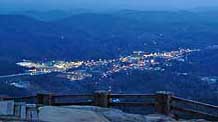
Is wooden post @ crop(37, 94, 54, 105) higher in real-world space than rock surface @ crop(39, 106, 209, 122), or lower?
higher

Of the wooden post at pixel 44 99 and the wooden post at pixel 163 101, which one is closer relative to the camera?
the wooden post at pixel 163 101

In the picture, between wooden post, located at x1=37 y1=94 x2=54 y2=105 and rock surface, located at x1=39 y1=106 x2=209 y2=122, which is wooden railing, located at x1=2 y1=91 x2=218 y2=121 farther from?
rock surface, located at x1=39 y1=106 x2=209 y2=122

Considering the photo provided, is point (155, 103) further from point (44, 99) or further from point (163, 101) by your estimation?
point (44, 99)

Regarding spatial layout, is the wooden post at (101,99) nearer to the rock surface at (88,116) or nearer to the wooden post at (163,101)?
the rock surface at (88,116)

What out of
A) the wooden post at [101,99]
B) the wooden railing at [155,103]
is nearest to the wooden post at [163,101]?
the wooden railing at [155,103]

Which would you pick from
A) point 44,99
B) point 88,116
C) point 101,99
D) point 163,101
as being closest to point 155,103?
point 163,101

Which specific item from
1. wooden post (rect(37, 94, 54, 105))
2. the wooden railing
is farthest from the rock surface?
wooden post (rect(37, 94, 54, 105))
